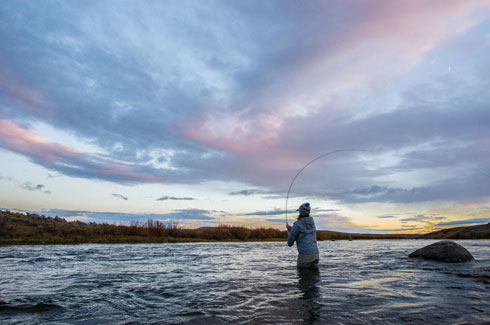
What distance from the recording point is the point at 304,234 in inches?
467

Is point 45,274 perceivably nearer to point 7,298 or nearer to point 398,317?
point 7,298

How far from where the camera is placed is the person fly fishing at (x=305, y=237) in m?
11.8

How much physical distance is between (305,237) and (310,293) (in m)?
3.71

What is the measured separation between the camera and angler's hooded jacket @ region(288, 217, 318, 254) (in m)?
11.8

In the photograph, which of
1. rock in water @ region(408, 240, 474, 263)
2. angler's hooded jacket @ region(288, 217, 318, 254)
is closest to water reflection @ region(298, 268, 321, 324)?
angler's hooded jacket @ region(288, 217, 318, 254)

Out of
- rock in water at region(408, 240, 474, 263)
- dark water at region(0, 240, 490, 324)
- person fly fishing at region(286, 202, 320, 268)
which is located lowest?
dark water at region(0, 240, 490, 324)

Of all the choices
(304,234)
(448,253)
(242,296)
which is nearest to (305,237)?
(304,234)

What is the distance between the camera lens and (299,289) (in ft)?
29.0

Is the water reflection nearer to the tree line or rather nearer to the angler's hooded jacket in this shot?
the angler's hooded jacket

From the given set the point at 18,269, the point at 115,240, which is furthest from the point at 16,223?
the point at 18,269

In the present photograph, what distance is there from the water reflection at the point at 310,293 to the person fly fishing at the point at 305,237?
0.43m

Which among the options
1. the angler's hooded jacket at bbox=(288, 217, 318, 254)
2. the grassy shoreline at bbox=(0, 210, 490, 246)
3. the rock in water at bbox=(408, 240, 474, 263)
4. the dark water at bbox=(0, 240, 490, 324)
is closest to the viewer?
the dark water at bbox=(0, 240, 490, 324)

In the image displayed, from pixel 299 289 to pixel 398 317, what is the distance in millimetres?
3282

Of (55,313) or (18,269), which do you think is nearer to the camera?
(55,313)
